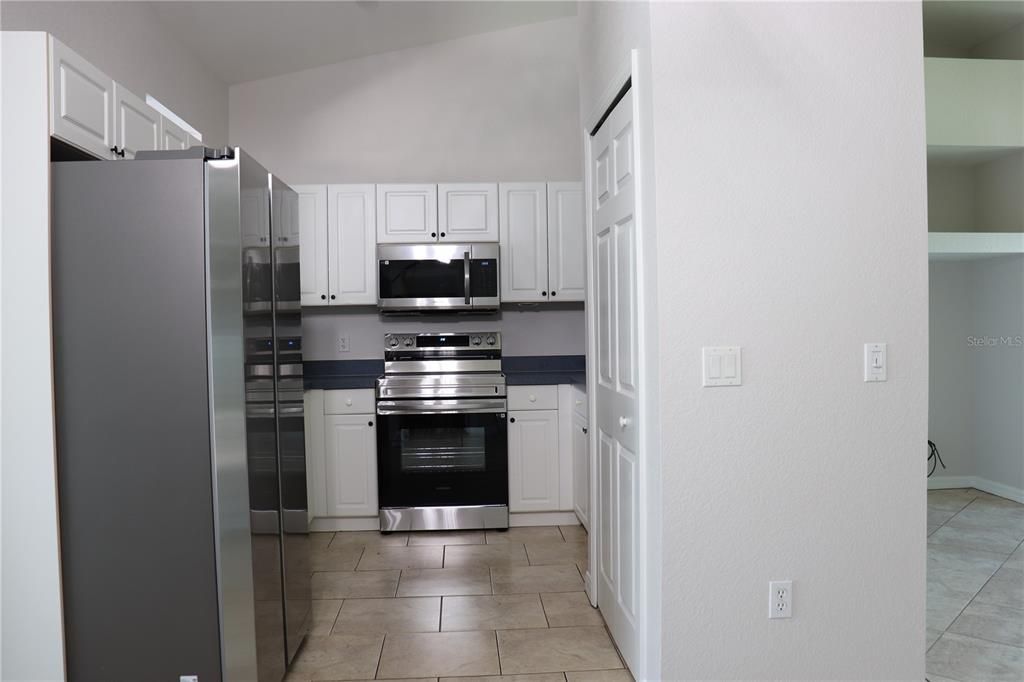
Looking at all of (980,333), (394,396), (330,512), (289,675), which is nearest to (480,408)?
(394,396)

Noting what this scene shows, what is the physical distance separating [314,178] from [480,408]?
200 cm

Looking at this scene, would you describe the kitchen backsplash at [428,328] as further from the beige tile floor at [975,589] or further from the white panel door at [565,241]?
the beige tile floor at [975,589]

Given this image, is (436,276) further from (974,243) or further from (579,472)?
(974,243)

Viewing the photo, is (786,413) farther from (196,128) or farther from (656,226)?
(196,128)

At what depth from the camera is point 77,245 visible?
194 centimetres

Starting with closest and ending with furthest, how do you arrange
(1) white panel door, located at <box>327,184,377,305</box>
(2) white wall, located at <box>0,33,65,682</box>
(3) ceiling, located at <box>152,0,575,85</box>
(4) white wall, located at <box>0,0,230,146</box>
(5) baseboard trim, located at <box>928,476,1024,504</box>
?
(2) white wall, located at <box>0,33,65,682</box> < (4) white wall, located at <box>0,0,230,146</box> < (3) ceiling, located at <box>152,0,575,85</box> < (1) white panel door, located at <box>327,184,377,305</box> < (5) baseboard trim, located at <box>928,476,1024,504</box>

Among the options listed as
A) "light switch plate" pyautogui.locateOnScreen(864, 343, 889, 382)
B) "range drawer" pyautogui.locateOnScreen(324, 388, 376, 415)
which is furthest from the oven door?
"light switch plate" pyautogui.locateOnScreen(864, 343, 889, 382)

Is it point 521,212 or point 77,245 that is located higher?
point 521,212

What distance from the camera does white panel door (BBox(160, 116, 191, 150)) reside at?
2.77 meters

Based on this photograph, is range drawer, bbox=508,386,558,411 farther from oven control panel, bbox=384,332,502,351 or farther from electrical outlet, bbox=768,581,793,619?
electrical outlet, bbox=768,581,793,619

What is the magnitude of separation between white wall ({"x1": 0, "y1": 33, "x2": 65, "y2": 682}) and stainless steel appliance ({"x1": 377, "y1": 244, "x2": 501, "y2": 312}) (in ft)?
7.81

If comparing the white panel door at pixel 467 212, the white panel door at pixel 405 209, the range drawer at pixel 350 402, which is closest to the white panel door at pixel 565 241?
the white panel door at pixel 467 212

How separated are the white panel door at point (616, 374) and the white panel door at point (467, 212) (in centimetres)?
150

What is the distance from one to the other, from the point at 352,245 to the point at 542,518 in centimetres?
208
